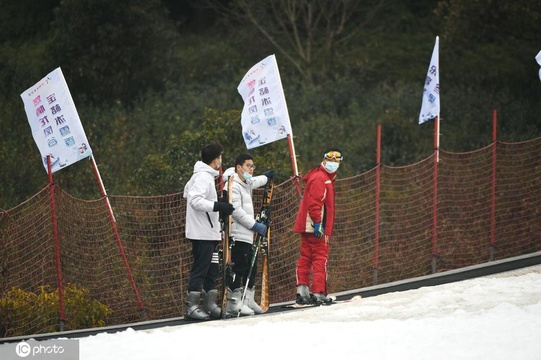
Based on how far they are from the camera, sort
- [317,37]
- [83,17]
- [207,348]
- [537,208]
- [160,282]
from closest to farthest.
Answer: [207,348] → [160,282] → [537,208] → [83,17] → [317,37]

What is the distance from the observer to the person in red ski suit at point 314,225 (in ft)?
40.7

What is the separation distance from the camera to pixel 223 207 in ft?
38.2

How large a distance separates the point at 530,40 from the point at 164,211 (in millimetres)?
15368

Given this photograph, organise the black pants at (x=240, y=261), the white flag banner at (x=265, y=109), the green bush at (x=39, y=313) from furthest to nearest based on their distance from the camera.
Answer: the white flag banner at (x=265, y=109) < the green bush at (x=39, y=313) < the black pants at (x=240, y=261)

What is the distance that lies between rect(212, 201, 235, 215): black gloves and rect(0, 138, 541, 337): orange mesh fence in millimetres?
2028

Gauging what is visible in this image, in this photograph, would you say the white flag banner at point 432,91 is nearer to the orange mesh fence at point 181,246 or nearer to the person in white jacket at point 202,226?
the orange mesh fence at point 181,246

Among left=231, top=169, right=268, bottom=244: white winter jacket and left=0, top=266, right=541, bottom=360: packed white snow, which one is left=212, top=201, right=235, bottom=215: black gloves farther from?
left=0, top=266, right=541, bottom=360: packed white snow

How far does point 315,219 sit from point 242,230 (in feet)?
2.65

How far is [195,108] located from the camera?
92.6 ft

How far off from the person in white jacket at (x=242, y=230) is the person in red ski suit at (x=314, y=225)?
55 cm

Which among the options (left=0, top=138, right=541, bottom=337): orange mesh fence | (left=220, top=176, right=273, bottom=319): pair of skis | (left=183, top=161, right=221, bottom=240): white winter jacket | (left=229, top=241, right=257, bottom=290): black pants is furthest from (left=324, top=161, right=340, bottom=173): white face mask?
(left=0, top=138, right=541, bottom=337): orange mesh fence

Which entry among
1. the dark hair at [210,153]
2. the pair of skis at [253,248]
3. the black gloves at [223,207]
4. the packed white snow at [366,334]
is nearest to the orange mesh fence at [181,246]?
the pair of skis at [253,248]

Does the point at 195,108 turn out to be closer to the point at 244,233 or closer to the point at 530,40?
the point at 530,40

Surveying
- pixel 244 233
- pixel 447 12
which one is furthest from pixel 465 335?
pixel 447 12
